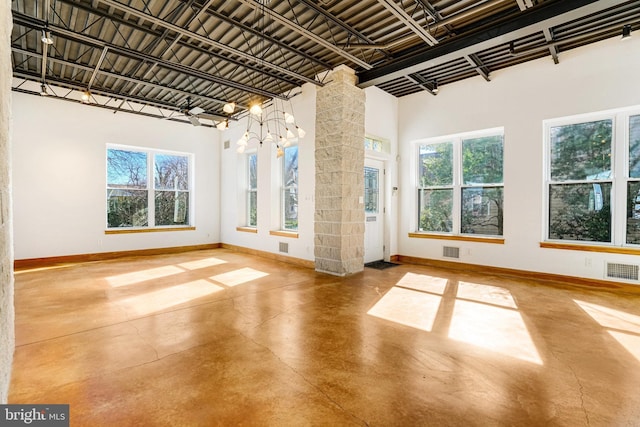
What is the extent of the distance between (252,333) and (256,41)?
4.23 meters

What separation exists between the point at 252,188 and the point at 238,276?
3.28 meters

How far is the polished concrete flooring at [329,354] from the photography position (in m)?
1.81

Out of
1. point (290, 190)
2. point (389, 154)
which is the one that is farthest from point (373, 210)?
point (290, 190)

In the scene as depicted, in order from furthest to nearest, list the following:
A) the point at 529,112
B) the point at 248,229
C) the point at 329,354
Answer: the point at 248,229, the point at 529,112, the point at 329,354

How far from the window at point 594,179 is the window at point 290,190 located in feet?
15.3

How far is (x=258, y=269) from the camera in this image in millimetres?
5754

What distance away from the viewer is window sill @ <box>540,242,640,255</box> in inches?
168

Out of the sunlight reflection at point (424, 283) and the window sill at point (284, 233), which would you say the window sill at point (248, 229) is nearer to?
the window sill at point (284, 233)

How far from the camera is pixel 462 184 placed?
5.93m

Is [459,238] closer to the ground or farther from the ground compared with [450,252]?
farther from the ground

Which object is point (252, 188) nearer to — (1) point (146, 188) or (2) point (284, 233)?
(2) point (284, 233)

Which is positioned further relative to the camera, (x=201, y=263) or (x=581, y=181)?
(x=201, y=263)

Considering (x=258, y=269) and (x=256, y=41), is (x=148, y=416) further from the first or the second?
(x=256, y=41)

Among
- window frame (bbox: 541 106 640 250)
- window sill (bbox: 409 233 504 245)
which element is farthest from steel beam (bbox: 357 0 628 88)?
window sill (bbox: 409 233 504 245)
